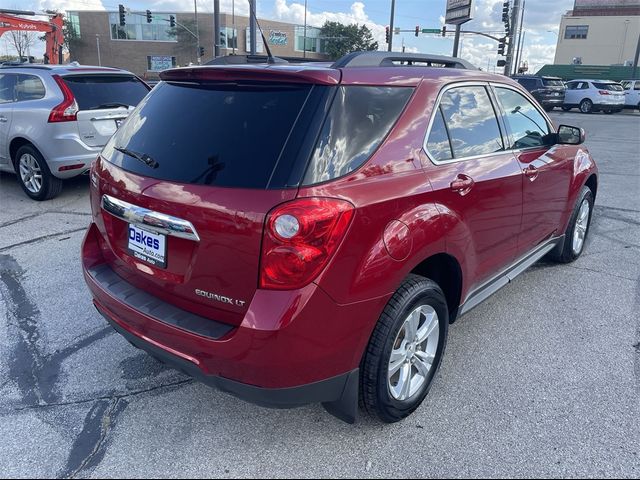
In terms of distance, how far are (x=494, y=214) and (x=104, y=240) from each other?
7.51 ft

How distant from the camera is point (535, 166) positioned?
11.9 feet

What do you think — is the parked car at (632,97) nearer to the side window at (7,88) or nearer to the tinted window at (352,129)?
the side window at (7,88)

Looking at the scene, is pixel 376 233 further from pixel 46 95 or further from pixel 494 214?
pixel 46 95

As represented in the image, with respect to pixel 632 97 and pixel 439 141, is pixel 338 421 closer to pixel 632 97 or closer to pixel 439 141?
pixel 439 141

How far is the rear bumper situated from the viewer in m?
2.04

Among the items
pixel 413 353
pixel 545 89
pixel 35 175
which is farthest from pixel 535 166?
pixel 545 89

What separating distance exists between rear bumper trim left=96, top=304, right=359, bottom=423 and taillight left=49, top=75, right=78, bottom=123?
Answer: 16.3 feet

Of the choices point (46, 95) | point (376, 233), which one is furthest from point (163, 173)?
point (46, 95)

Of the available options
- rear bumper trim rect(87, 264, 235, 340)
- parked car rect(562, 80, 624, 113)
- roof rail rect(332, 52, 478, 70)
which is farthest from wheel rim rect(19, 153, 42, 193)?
parked car rect(562, 80, 624, 113)

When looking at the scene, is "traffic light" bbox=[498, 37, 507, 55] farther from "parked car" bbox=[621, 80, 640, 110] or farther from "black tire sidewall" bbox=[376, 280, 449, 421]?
"black tire sidewall" bbox=[376, 280, 449, 421]

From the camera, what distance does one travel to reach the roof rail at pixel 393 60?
8.55 feet

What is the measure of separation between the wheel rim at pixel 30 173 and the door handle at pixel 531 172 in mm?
6032

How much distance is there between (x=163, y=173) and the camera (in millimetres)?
2391

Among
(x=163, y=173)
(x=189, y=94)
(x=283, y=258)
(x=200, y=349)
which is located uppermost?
(x=189, y=94)
